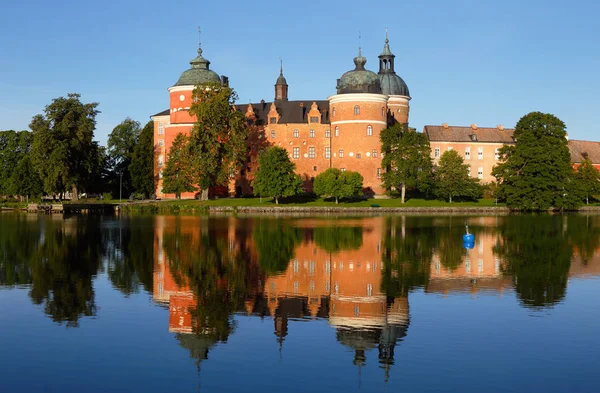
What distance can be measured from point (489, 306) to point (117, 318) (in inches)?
400

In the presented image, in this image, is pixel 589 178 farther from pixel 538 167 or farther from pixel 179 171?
pixel 179 171

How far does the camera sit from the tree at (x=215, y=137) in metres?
79.3

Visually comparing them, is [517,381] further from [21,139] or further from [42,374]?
[21,139]

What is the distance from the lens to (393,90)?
96.2 m

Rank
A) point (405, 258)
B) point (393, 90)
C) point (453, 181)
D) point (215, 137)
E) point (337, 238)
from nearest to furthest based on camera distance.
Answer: point (405, 258)
point (337, 238)
point (215, 137)
point (453, 181)
point (393, 90)

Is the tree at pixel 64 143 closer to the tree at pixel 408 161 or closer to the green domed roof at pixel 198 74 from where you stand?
the green domed roof at pixel 198 74

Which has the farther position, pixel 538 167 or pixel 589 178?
pixel 589 178

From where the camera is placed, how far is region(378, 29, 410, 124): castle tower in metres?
96.2

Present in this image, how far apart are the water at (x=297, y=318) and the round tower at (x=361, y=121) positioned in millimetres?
53352

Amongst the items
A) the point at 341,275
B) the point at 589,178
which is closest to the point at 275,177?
the point at 589,178

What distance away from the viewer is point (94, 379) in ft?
43.7

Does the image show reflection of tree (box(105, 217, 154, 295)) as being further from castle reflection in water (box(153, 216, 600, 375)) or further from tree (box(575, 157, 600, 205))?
tree (box(575, 157, 600, 205))

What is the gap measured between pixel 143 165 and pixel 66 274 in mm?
72412

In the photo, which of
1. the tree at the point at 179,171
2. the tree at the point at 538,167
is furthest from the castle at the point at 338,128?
the tree at the point at 538,167
